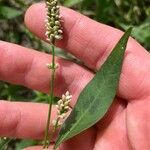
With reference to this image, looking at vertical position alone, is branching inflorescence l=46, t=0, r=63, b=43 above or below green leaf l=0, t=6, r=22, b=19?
above

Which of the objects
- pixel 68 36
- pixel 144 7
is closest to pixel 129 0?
pixel 144 7

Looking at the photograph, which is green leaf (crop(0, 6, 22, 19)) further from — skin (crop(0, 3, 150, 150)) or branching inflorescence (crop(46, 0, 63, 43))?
branching inflorescence (crop(46, 0, 63, 43))

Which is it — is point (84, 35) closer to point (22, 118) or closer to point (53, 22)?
point (53, 22)

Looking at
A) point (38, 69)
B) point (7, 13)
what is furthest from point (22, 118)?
point (7, 13)

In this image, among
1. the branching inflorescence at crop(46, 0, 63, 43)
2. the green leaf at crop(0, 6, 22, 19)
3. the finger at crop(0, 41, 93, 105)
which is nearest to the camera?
the branching inflorescence at crop(46, 0, 63, 43)

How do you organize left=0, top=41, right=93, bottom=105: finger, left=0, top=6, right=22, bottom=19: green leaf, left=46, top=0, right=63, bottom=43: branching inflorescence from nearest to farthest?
left=46, top=0, right=63, bottom=43: branching inflorescence → left=0, top=41, right=93, bottom=105: finger → left=0, top=6, right=22, bottom=19: green leaf

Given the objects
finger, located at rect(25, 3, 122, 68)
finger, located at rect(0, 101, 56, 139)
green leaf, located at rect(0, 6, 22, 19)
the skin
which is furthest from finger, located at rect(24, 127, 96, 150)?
green leaf, located at rect(0, 6, 22, 19)

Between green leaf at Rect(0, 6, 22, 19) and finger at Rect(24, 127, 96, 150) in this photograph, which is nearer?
finger at Rect(24, 127, 96, 150)

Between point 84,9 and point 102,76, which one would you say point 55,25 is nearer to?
point 102,76
